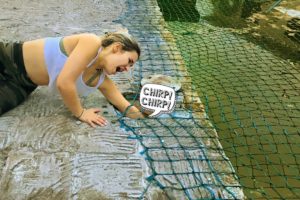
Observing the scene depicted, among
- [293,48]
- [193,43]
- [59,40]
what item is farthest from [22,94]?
[293,48]

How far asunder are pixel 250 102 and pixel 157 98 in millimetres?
1491

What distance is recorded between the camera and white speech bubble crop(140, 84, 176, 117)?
225 centimetres

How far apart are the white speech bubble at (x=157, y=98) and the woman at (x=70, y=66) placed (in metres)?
0.16

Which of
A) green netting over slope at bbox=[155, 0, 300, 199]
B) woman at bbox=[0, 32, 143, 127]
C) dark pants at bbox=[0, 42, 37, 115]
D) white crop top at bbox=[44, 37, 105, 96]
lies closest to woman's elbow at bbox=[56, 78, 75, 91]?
woman at bbox=[0, 32, 143, 127]

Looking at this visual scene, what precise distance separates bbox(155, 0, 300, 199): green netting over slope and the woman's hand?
1.02 metres

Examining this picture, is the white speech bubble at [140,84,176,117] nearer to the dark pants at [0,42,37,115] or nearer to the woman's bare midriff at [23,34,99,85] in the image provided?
the woman's bare midriff at [23,34,99,85]

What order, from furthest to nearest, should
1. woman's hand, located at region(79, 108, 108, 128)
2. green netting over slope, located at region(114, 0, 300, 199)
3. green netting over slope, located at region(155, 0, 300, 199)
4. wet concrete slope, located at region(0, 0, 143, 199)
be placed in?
1. green netting over slope, located at region(155, 0, 300, 199)
2. woman's hand, located at region(79, 108, 108, 128)
3. green netting over slope, located at region(114, 0, 300, 199)
4. wet concrete slope, located at region(0, 0, 143, 199)

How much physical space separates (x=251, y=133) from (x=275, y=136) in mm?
181

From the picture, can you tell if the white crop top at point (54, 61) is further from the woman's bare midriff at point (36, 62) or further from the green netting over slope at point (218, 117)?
the green netting over slope at point (218, 117)

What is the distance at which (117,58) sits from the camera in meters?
2.15

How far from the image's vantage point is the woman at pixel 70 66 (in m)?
2.13

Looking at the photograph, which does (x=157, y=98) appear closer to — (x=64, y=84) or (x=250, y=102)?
(x=64, y=84)

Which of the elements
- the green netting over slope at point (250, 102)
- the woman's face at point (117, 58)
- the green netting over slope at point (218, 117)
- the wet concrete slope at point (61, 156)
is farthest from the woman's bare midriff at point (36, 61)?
the green netting over slope at point (250, 102)

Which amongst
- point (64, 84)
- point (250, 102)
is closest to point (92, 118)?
point (64, 84)
